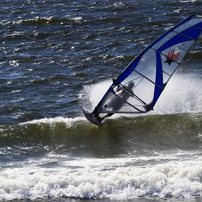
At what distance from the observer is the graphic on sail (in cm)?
1146

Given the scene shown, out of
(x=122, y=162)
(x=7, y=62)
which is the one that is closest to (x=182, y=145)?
(x=122, y=162)

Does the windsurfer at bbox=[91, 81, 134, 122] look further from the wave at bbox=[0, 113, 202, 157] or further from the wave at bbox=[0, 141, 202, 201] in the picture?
the wave at bbox=[0, 141, 202, 201]

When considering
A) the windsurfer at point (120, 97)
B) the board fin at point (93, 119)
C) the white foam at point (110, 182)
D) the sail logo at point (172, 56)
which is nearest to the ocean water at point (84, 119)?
the white foam at point (110, 182)

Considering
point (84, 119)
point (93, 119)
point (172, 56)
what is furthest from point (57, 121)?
point (172, 56)

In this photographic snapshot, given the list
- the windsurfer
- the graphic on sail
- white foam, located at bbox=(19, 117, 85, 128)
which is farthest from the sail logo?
white foam, located at bbox=(19, 117, 85, 128)

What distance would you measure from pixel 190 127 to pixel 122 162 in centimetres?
331

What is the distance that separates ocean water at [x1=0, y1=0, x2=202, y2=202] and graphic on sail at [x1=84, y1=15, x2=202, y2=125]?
3.09ft

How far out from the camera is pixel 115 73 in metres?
17.0

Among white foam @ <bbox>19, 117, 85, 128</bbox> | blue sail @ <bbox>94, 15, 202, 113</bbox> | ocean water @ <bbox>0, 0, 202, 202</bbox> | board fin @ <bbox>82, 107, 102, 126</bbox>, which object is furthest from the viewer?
white foam @ <bbox>19, 117, 85, 128</bbox>

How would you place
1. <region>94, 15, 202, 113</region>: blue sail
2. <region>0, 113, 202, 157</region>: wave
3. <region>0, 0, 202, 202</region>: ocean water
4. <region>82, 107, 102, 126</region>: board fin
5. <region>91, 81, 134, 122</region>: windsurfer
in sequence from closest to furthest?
<region>0, 0, 202, 202</region>: ocean water < <region>0, 113, 202, 157</region>: wave < <region>94, 15, 202, 113</region>: blue sail < <region>91, 81, 134, 122</region>: windsurfer < <region>82, 107, 102, 126</region>: board fin

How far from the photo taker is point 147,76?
11875 millimetres

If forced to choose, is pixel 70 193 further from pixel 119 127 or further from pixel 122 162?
A: pixel 119 127

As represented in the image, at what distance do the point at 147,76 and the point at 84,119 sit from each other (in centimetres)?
297

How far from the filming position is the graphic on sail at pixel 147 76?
11.5 metres
